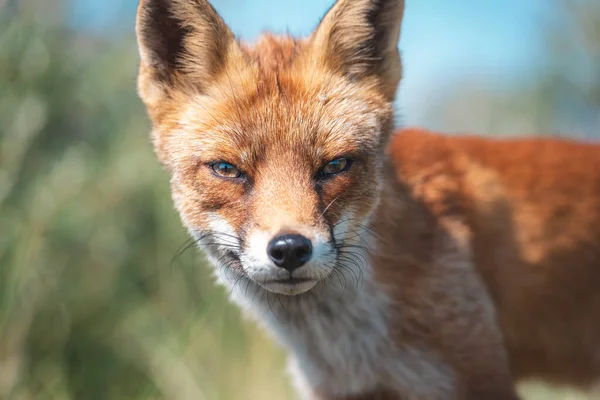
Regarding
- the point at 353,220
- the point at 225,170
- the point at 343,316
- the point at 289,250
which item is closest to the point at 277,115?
the point at 225,170

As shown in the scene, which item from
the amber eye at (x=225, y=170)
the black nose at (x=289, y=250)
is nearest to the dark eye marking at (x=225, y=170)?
the amber eye at (x=225, y=170)

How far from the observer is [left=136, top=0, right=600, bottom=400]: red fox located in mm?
2873

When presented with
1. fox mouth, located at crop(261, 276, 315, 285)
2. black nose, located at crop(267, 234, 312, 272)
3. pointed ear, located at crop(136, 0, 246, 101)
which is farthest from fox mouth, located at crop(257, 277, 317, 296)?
pointed ear, located at crop(136, 0, 246, 101)

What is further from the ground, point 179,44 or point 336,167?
point 179,44

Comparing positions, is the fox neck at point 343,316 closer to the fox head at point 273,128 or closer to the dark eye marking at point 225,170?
the fox head at point 273,128

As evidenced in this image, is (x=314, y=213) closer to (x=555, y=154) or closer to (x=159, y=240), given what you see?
(x=555, y=154)

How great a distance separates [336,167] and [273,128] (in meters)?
0.33

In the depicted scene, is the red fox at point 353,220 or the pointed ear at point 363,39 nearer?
the red fox at point 353,220

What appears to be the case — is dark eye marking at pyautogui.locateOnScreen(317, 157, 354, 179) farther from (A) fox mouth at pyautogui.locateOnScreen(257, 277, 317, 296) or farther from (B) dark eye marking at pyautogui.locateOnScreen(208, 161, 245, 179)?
(A) fox mouth at pyautogui.locateOnScreen(257, 277, 317, 296)

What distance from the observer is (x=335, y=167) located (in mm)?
2957

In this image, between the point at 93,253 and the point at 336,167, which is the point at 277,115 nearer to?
the point at 336,167

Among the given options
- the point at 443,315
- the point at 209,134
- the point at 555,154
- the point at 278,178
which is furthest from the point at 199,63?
the point at 555,154

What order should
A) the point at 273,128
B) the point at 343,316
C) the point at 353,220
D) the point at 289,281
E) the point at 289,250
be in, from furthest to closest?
the point at 343,316, the point at 353,220, the point at 273,128, the point at 289,281, the point at 289,250

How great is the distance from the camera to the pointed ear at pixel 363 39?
318 cm
